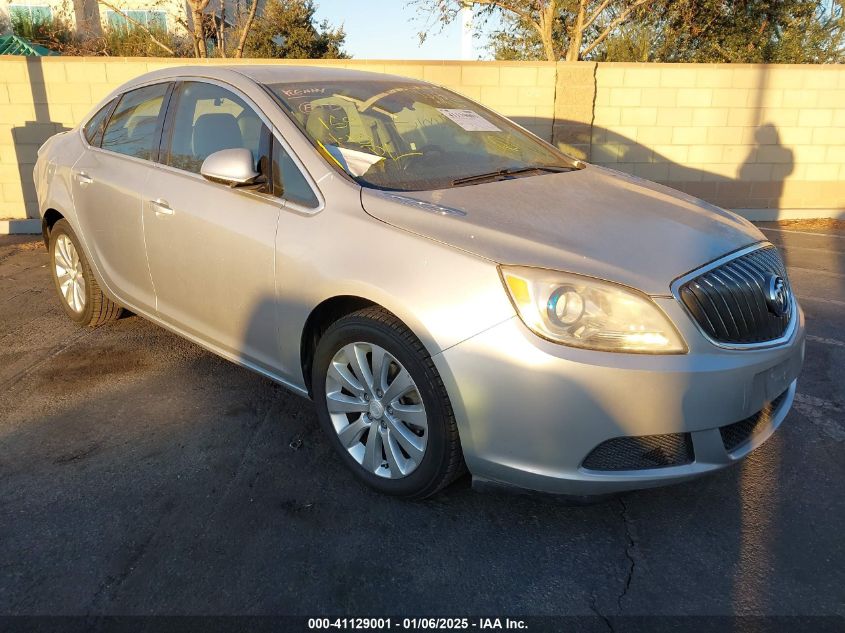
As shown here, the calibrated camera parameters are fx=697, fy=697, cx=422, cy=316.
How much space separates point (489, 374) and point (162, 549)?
4.43ft

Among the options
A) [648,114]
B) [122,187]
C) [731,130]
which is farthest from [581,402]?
[731,130]

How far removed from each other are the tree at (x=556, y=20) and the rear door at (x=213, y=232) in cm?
920

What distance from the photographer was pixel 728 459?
245cm

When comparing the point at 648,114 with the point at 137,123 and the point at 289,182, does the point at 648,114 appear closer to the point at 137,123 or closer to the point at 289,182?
the point at 137,123

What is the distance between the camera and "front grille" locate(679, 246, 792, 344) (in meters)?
2.38

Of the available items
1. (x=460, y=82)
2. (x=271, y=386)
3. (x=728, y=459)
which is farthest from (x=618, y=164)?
(x=728, y=459)

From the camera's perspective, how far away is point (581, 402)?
7.38 feet

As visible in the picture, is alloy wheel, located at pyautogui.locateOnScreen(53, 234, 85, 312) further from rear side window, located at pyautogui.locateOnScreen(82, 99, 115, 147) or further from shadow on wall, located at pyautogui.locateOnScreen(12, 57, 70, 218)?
shadow on wall, located at pyautogui.locateOnScreen(12, 57, 70, 218)

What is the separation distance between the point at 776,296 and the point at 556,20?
1396cm

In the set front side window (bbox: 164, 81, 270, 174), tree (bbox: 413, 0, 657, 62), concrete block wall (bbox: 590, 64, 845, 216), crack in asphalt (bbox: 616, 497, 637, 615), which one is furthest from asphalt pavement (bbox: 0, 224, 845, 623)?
tree (bbox: 413, 0, 657, 62)

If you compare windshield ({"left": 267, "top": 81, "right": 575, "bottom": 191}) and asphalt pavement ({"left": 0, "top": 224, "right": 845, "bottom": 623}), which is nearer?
asphalt pavement ({"left": 0, "top": 224, "right": 845, "bottom": 623})

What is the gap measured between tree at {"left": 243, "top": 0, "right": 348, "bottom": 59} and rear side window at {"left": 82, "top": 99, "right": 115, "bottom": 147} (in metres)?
14.9

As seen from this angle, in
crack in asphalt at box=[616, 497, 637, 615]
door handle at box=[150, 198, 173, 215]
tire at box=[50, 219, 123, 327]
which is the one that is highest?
door handle at box=[150, 198, 173, 215]

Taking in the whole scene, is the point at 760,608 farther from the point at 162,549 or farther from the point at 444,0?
the point at 444,0
